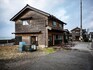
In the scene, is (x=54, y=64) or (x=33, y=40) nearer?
(x=54, y=64)

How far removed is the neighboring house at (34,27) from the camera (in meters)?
21.3

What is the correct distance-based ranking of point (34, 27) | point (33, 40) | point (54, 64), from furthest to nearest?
point (33, 40), point (34, 27), point (54, 64)

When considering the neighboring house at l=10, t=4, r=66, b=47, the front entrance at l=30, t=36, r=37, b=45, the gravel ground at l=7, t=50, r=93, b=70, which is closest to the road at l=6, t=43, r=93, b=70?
the gravel ground at l=7, t=50, r=93, b=70

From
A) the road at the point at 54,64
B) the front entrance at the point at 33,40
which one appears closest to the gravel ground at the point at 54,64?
the road at the point at 54,64

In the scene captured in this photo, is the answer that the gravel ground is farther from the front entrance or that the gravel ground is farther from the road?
the front entrance

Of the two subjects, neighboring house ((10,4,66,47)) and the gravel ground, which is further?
neighboring house ((10,4,66,47))

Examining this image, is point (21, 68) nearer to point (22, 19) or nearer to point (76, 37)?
point (22, 19)

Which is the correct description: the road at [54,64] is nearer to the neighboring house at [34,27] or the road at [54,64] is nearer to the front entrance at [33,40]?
the neighboring house at [34,27]

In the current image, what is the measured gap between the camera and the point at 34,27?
22.3 m

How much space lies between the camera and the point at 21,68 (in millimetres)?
7555

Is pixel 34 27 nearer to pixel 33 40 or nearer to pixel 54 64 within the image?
pixel 33 40

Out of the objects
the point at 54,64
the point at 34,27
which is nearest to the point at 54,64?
the point at 54,64

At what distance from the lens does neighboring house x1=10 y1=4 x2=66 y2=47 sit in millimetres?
21328

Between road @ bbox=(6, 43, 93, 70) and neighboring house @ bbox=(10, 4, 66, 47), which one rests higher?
neighboring house @ bbox=(10, 4, 66, 47)
